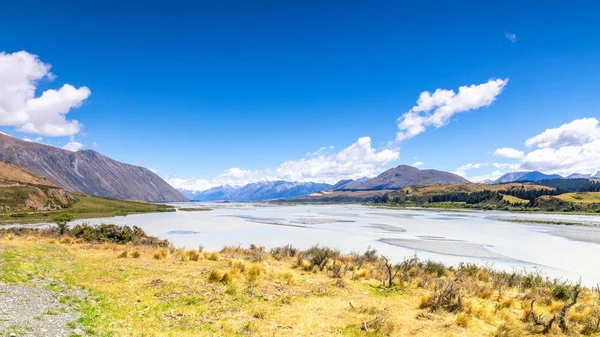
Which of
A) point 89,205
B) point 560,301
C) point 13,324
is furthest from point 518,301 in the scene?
point 89,205

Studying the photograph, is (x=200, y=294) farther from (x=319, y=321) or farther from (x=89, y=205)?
(x=89, y=205)

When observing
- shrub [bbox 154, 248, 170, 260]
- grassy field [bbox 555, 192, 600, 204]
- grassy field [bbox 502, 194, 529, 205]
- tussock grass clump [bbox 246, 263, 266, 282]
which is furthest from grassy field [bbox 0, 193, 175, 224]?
grassy field [bbox 555, 192, 600, 204]

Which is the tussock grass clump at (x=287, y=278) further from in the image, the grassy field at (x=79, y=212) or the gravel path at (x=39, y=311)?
the grassy field at (x=79, y=212)

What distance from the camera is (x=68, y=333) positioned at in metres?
8.60

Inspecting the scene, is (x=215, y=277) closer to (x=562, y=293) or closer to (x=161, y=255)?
(x=161, y=255)

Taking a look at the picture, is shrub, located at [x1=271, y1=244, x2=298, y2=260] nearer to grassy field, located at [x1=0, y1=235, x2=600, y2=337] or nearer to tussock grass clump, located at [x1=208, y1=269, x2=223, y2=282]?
grassy field, located at [x1=0, y1=235, x2=600, y2=337]

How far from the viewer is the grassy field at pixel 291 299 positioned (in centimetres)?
1159

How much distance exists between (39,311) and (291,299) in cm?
902

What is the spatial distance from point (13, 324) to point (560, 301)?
2133cm

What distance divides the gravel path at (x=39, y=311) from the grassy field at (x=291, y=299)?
1.45 feet

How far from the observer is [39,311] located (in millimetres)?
9867

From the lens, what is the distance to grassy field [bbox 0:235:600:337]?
11.6 meters

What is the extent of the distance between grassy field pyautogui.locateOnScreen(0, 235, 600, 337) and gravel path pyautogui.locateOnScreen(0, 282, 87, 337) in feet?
1.45

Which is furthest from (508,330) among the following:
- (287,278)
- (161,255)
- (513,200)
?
(513,200)
